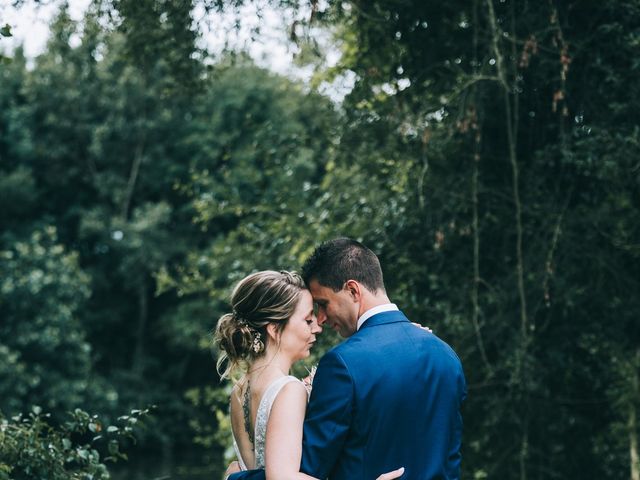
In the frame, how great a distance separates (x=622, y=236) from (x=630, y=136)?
892mm

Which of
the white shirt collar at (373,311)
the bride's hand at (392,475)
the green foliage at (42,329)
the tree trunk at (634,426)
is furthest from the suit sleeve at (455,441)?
the green foliage at (42,329)

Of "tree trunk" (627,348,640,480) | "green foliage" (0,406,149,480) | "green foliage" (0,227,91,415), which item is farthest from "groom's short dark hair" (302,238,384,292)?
"green foliage" (0,227,91,415)

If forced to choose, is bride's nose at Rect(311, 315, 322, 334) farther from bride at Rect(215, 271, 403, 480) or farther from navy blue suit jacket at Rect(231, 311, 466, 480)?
navy blue suit jacket at Rect(231, 311, 466, 480)

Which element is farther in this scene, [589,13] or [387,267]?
[387,267]

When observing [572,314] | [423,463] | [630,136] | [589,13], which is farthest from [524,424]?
[423,463]

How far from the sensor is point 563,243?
7.36 meters

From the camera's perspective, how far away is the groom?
2.98 metres

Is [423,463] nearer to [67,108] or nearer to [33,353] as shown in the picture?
[33,353]

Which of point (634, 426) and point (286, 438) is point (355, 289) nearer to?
point (286, 438)

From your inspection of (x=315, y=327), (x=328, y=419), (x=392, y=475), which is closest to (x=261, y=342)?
(x=315, y=327)

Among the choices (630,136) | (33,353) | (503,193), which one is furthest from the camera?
(33,353)

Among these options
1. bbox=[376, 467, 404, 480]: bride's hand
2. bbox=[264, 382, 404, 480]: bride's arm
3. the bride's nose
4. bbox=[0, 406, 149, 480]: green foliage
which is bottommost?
bbox=[0, 406, 149, 480]: green foliage

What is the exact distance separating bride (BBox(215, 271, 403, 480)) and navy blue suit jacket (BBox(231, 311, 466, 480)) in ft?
1.18

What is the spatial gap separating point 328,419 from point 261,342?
25.8 inches
